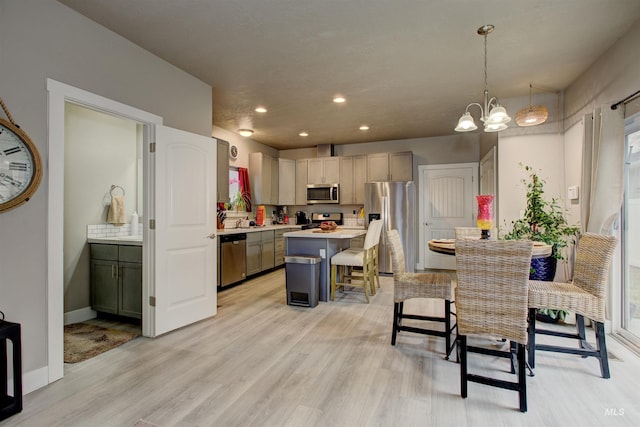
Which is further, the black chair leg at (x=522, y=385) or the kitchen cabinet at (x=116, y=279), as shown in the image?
the kitchen cabinet at (x=116, y=279)

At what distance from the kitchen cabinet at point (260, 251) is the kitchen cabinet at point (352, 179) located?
1683 mm

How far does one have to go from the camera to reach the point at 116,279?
10.4ft

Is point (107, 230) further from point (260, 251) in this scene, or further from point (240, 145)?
point (240, 145)

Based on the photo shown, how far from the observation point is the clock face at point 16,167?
1.82m

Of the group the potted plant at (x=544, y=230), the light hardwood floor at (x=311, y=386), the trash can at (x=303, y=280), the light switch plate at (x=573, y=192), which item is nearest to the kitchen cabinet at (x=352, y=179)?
the trash can at (x=303, y=280)

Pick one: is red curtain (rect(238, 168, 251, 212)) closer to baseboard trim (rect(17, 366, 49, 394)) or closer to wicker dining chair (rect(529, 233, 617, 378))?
baseboard trim (rect(17, 366, 49, 394))

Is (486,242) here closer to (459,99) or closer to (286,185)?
(459,99)

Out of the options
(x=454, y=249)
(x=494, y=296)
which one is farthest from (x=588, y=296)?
(x=454, y=249)

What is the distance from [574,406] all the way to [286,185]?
548 cm

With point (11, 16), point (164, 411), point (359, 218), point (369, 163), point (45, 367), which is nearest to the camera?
point (164, 411)

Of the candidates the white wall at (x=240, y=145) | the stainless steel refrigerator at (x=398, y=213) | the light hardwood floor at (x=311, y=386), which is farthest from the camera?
the stainless steel refrigerator at (x=398, y=213)

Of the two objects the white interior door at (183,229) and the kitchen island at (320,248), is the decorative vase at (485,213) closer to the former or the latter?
the kitchen island at (320,248)

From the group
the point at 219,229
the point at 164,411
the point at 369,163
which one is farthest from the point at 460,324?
the point at 369,163

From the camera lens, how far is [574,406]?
1767mm
